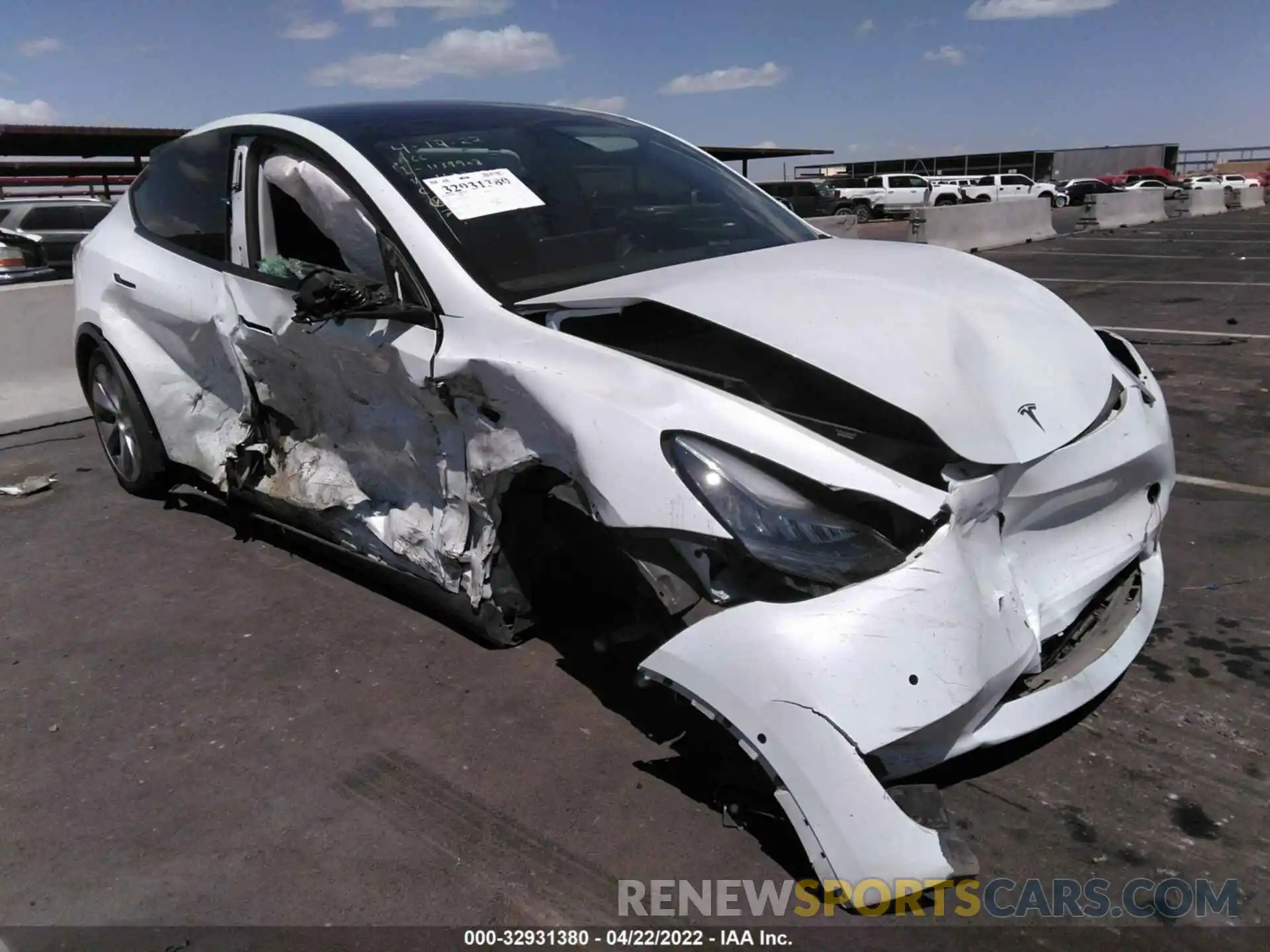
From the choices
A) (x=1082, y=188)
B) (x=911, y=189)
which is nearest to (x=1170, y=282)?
(x=911, y=189)

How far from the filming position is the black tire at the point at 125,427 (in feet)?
15.1

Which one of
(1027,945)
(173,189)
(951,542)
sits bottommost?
(1027,945)

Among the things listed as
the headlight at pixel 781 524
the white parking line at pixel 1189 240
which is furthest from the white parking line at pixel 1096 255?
the headlight at pixel 781 524

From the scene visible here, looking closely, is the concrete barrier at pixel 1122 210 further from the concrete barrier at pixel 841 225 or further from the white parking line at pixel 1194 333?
the white parking line at pixel 1194 333

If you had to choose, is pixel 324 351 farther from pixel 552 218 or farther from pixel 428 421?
pixel 552 218

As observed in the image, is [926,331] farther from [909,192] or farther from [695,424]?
[909,192]

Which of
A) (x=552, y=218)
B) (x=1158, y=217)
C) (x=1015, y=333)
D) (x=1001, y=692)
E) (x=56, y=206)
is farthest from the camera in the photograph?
(x=1158, y=217)

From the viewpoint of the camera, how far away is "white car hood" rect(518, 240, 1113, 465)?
7.89ft

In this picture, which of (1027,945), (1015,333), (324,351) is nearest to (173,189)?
(324,351)

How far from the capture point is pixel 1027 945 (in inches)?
80.3

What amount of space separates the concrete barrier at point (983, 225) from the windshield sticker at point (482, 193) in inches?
488

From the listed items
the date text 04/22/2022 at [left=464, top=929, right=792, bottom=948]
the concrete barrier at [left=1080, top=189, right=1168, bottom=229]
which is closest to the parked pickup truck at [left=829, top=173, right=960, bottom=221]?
the concrete barrier at [left=1080, top=189, right=1168, bottom=229]

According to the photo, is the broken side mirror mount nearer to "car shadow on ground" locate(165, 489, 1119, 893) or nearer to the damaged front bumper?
"car shadow on ground" locate(165, 489, 1119, 893)

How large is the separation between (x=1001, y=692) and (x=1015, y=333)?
3.53 feet
